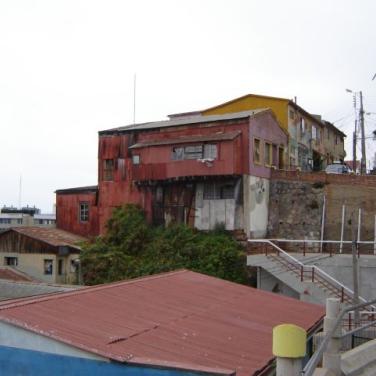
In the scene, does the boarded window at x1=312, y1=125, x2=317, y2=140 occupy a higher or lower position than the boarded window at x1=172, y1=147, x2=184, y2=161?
higher

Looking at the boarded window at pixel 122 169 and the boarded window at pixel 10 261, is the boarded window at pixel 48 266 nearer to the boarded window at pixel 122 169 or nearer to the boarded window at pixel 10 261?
the boarded window at pixel 10 261

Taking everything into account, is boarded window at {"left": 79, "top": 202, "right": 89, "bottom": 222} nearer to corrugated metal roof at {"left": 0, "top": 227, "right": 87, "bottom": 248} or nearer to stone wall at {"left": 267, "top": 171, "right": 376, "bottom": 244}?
corrugated metal roof at {"left": 0, "top": 227, "right": 87, "bottom": 248}

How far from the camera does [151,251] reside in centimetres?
3055

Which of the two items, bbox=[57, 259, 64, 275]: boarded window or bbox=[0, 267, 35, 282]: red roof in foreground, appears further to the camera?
bbox=[57, 259, 64, 275]: boarded window

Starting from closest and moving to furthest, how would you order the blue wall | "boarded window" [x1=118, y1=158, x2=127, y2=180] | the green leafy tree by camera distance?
the blue wall < the green leafy tree < "boarded window" [x1=118, y1=158, x2=127, y2=180]

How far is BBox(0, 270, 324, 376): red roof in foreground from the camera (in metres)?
9.09

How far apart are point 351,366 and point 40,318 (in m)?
5.68

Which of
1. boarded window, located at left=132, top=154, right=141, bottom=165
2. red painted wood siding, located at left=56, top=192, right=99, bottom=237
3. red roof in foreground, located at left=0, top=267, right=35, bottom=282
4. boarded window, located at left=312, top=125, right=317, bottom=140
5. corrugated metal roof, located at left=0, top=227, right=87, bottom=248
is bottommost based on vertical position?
red roof in foreground, located at left=0, top=267, right=35, bottom=282

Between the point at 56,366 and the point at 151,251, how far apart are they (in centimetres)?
2145

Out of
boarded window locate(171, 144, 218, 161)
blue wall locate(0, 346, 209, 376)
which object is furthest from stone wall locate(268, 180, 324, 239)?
blue wall locate(0, 346, 209, 376)

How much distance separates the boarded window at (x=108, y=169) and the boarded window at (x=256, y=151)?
1000 cm

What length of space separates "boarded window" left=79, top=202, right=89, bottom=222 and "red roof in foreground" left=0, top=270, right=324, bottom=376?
2200 centimetres

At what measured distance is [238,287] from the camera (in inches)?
695

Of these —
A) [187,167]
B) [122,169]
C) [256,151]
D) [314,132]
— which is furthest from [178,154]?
[314,132]
